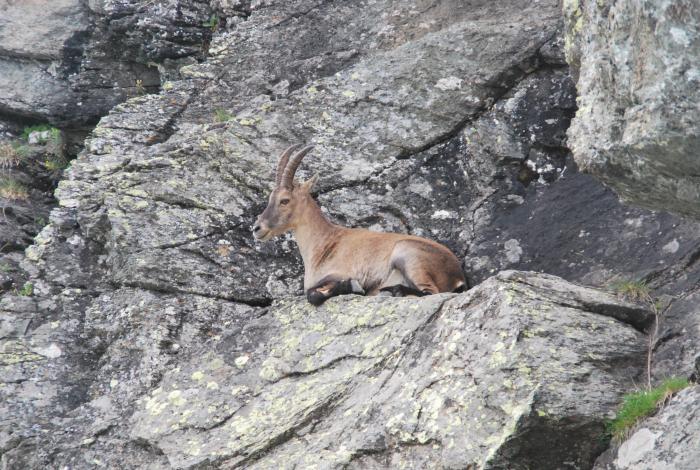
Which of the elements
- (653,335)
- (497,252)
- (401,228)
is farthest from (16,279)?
(653,335)

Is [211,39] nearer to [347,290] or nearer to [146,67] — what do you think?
[146,67]

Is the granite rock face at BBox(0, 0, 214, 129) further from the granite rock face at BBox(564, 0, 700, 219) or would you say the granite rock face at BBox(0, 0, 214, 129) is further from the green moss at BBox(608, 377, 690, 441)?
the granite rock face at BBox(564, 0, 700, 219)

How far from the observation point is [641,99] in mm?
4457

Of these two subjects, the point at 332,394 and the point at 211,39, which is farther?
the point at 211,39

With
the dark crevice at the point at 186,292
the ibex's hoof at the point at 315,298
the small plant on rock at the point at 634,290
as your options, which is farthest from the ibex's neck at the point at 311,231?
the small plant on rock at the point at 634,290

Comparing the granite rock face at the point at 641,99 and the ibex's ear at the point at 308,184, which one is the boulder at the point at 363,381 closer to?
the ibex's ear at the point at 308,184

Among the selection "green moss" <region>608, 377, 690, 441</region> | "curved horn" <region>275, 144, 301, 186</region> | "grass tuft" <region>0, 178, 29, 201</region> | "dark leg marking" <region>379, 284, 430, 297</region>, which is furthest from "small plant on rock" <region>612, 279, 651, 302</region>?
"grass tuft" <region>0, 178, 29, 201</region>

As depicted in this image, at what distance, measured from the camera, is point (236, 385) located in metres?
8.66

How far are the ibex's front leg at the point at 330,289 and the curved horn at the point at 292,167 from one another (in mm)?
1289

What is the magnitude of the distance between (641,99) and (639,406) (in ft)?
8.54

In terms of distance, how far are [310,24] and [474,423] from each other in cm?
803

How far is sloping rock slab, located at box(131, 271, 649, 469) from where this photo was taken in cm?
647

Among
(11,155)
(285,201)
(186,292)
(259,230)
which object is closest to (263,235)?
(259,230)

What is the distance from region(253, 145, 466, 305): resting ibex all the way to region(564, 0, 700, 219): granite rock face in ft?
14.6
